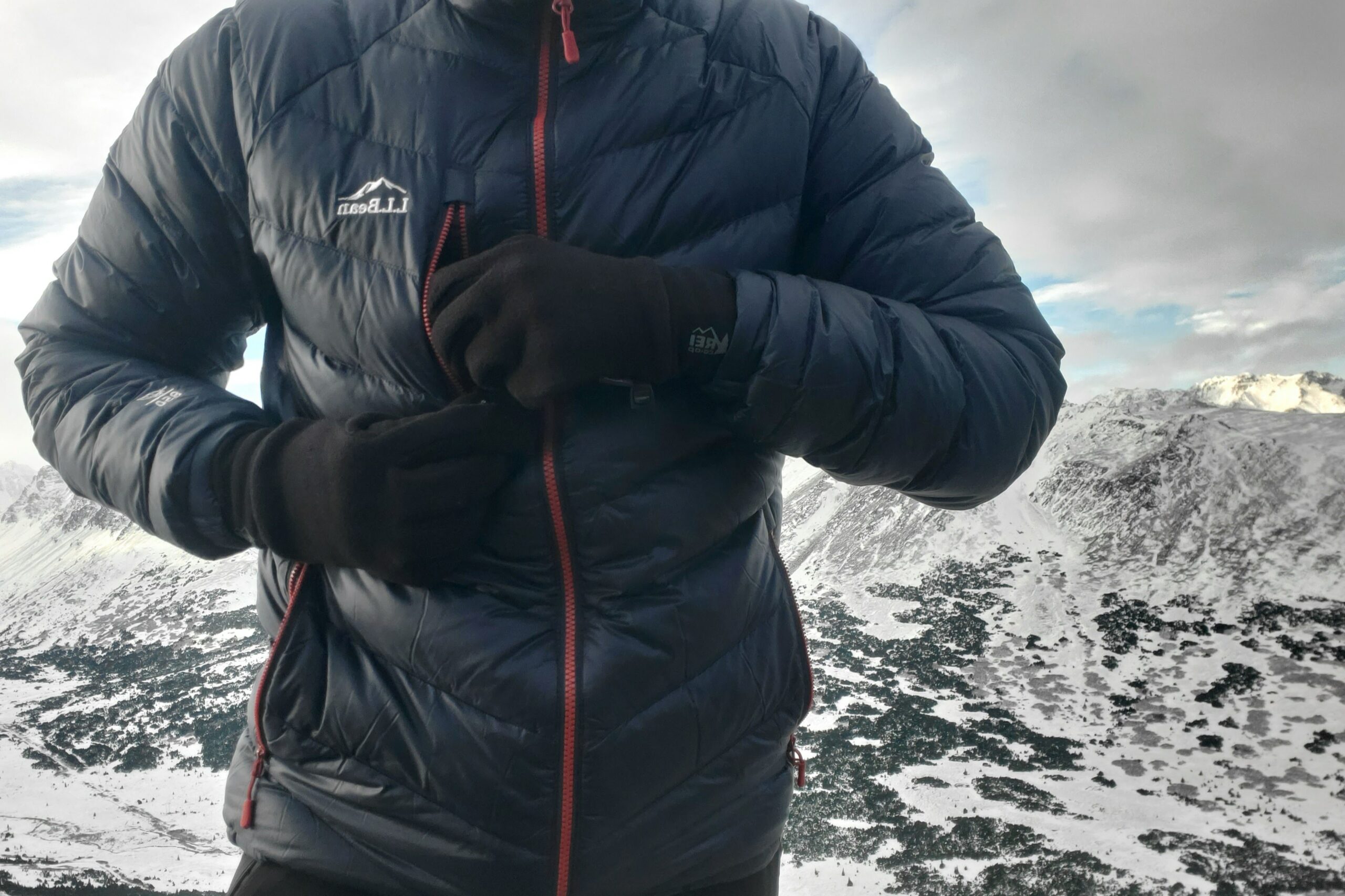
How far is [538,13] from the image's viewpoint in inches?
38.2

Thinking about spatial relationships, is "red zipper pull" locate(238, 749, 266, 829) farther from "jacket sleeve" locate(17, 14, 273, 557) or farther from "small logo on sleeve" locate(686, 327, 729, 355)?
"small logo on sleeve" locate(686, 327, 729, 355)

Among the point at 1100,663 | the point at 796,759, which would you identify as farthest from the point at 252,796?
the point at 1100,663

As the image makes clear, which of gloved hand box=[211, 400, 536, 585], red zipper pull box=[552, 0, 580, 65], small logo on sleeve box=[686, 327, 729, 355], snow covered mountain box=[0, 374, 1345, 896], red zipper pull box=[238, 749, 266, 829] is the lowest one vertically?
snow covered mountain box=[0, 374, 1345, 896]

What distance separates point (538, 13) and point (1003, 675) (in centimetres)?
2603

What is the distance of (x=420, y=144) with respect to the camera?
94cm

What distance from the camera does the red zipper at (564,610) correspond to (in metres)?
0.88

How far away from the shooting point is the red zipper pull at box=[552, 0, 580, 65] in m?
0.92

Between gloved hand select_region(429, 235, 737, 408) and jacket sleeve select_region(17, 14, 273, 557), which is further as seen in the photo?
jacket sleeve select_region(17, 14, 273, 557)

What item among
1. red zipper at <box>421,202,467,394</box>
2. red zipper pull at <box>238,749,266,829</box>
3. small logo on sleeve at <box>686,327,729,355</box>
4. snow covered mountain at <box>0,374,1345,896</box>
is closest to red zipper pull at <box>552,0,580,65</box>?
red zipper at <box>421,202,467,394</box>

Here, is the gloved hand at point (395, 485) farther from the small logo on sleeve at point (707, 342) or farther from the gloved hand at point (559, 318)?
the small logo on sleeve at point (707, 342)

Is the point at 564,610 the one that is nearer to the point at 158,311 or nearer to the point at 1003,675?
the point at 158,311

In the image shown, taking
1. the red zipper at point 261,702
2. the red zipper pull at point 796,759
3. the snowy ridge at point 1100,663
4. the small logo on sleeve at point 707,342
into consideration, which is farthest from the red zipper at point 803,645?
the snowy ridge at point 1100,663

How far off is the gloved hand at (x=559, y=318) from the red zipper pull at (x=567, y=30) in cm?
23

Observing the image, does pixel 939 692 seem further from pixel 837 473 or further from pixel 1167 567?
pixel 837 473
